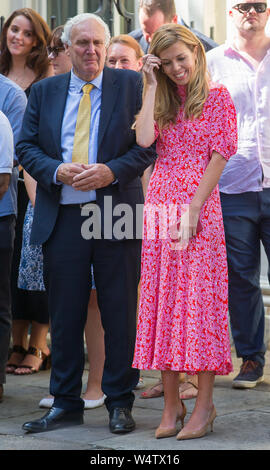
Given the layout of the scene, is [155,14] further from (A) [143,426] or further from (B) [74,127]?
(A) [143,426]

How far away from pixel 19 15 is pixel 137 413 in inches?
110

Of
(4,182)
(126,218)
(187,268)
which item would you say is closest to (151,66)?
(126,218)

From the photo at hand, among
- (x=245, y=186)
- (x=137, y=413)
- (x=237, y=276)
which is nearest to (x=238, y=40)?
(x=245, y=186)

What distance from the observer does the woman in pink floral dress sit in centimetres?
462

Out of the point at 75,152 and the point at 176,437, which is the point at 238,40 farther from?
the point at 176,437

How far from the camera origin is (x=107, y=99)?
4996 millimetres

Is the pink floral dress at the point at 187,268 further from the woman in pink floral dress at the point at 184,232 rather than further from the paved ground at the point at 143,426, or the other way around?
the paved ground at the point at 143,426

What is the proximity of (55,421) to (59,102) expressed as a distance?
1.59 m

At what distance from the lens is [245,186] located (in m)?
5.92

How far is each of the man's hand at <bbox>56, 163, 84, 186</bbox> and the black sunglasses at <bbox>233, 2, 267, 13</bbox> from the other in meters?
1.64

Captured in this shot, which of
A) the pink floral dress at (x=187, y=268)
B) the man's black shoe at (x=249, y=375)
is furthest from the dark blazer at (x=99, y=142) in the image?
the man's black shoe at (x=249, y=375)

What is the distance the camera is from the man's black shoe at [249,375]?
5895mm

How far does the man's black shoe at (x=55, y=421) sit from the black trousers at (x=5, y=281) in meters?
0.74

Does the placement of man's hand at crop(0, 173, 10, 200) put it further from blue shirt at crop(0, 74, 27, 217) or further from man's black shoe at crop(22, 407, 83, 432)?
man's black shoe at crop(22, 407, 83, 432)
